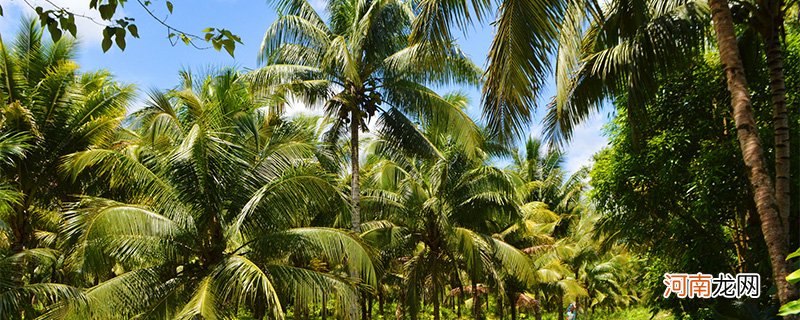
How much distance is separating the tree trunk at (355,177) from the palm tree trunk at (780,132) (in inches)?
334

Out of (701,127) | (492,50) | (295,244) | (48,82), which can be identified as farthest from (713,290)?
(48,82)

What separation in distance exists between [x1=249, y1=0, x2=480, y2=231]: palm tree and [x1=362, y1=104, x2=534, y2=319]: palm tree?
114cm

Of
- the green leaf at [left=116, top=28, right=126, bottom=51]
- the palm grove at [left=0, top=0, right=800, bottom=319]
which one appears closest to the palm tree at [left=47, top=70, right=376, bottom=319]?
the palm grove at [left=0, top=0, right=800, bottom=319]

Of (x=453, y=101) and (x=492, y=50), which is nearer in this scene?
(x=492, y=50)

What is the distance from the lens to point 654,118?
1043cm

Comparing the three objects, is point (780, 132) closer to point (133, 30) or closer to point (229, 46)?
point (229, 46)

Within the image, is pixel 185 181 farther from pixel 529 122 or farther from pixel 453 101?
pixel 453 101

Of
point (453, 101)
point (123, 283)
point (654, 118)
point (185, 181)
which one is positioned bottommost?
point (123, 283)

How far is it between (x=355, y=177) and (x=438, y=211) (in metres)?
3.15

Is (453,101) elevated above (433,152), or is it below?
above

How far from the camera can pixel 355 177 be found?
13.4m

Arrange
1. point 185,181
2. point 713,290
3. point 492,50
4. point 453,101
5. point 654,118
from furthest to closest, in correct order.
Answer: point 453,101 < point 654,118 < point 185,181 < point 713,290 < point 492,50

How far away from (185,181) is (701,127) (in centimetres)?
809

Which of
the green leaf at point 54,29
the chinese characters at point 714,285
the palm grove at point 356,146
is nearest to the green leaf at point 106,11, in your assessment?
the green leaf at point 54,29
